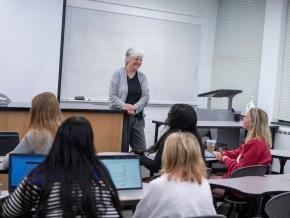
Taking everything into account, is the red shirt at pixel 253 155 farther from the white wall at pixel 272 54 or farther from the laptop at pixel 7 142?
the white wall at pixel 272 54

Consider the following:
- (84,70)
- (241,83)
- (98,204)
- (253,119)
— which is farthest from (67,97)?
(98,204)

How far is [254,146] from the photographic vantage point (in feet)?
13.9

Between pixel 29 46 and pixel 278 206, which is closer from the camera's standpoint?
pixel 278 206

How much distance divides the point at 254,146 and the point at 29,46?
154 inches

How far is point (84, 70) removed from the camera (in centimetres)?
762

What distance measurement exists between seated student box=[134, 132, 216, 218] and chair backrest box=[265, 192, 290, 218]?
41 centimetres

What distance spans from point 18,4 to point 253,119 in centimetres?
392

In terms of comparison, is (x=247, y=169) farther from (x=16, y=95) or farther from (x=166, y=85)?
(x=166, y=85)

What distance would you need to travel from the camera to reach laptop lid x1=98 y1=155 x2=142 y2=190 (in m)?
3.03

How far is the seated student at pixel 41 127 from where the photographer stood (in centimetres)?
327

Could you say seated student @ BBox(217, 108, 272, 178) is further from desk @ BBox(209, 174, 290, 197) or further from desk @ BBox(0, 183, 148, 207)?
desk @ BBox(0, 183, 148, 207)

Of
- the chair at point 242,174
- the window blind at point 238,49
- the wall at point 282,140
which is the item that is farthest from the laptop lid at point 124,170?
the window blind at point 238,49

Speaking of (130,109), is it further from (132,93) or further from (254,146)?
(254,146)

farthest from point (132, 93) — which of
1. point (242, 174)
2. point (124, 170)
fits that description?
point (124, 170)
